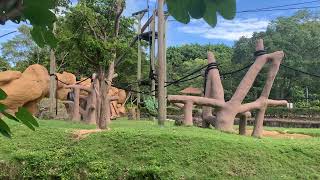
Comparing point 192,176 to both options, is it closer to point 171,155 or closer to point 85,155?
point 171,155

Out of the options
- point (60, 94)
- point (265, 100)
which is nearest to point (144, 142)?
point (265, 100)

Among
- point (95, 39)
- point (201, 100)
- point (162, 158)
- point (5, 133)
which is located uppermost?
point (95, 39)

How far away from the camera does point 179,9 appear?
81cm

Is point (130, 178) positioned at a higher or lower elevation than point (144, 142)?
lower

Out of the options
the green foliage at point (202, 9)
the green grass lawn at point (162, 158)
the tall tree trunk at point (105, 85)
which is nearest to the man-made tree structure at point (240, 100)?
the tall tree trunk at point (105, 85)

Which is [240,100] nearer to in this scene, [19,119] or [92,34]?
[92,34]

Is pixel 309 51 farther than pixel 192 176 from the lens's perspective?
Yes

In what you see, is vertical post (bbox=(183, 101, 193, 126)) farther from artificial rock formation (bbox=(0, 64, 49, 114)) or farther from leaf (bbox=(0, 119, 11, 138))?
leaf (bbox=(0, 119, 11, 138))

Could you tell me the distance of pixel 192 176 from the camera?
5.59 metres

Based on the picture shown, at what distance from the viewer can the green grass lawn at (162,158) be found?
5.68 m

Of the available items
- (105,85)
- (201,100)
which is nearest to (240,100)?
(201,100)

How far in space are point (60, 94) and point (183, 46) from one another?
3087 centimetres

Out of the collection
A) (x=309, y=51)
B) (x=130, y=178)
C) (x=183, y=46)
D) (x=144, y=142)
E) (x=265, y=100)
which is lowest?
(x=130, y=178)

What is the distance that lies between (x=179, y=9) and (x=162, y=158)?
17.1 feet
